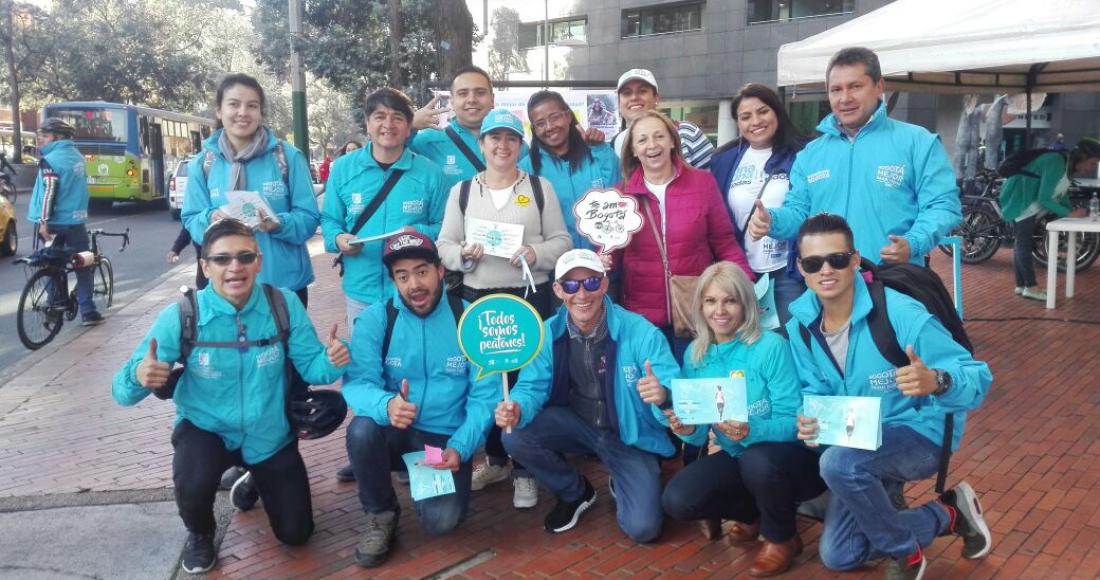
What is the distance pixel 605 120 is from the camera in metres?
8.88

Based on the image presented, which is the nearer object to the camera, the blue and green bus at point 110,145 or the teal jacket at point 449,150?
the teal jacket at point 449,150

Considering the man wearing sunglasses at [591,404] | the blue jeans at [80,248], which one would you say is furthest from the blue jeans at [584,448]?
→ the blue jeans at [80,248]

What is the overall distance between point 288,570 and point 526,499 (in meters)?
1.15

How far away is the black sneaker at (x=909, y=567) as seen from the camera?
3.21 m

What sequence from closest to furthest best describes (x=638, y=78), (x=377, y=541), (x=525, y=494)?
(x=377, y=541) → (x=525, y=494) → (x=638, y=78)

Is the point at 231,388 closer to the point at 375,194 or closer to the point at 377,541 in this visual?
the point at 377,541


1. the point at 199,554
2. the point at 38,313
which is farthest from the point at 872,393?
the point at 38,313

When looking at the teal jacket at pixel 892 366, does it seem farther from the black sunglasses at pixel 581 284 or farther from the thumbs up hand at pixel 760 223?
the black sunglasses at pixel 581 284

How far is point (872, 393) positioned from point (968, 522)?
0.75 metres

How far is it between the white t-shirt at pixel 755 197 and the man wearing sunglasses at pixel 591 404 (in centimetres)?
85

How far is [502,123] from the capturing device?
4066mm

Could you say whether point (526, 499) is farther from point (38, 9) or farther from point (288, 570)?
point (38, 9)

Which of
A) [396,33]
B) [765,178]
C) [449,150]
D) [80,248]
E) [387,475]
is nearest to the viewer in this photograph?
[387,475]

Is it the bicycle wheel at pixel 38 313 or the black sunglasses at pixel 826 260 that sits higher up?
the black sunglasses at pixel 826 260
